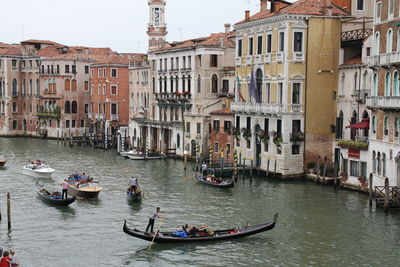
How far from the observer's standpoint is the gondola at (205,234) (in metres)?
20.2

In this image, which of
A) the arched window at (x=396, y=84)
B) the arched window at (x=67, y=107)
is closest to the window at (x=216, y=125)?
the arched window at (x=396, y=84)

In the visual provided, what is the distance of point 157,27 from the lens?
54.1 m

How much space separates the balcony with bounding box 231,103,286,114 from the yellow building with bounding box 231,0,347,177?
0.05m

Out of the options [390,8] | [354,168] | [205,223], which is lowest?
[205,223]

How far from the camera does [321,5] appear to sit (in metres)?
33.5

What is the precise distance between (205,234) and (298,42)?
15.2 meters

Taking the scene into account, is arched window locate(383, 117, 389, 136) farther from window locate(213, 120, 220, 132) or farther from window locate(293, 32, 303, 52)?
window locate(213, 120, 220, 132)

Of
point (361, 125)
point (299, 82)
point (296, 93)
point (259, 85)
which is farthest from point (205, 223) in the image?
point (259, 85)

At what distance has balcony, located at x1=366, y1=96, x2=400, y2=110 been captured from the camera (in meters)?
25.0

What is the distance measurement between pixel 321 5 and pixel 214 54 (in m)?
12.1

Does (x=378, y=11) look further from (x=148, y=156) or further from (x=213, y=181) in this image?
(x=148, y=156)

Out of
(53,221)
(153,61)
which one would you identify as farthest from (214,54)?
(53,221)

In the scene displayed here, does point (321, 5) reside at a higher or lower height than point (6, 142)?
higher

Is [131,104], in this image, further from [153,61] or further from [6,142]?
[6,142]
